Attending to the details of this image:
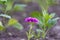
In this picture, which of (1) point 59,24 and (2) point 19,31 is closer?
(2) point 19,31

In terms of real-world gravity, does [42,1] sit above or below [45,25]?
above

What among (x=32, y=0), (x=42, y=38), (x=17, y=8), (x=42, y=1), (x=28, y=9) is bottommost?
Answer: (x=42, y=38)

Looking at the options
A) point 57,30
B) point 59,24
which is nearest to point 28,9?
point 59,24

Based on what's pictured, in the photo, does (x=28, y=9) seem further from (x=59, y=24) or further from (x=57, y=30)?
(x=57, y=30)

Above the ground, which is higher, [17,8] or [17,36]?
[17,8]

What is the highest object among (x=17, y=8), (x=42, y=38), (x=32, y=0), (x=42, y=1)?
(x=32, y=0)

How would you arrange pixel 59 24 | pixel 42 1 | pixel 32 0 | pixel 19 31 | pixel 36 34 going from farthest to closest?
pixel 32 0, pixel 59 24, pixel 42 1, pixel 19 31, pixel 36 34

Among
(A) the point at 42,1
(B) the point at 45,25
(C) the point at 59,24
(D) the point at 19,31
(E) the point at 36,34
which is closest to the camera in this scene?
(B) the point at 45,25

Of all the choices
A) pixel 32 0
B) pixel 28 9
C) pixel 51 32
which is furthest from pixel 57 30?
pixel 32 0

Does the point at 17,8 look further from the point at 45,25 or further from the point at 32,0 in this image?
the point at 32,0
